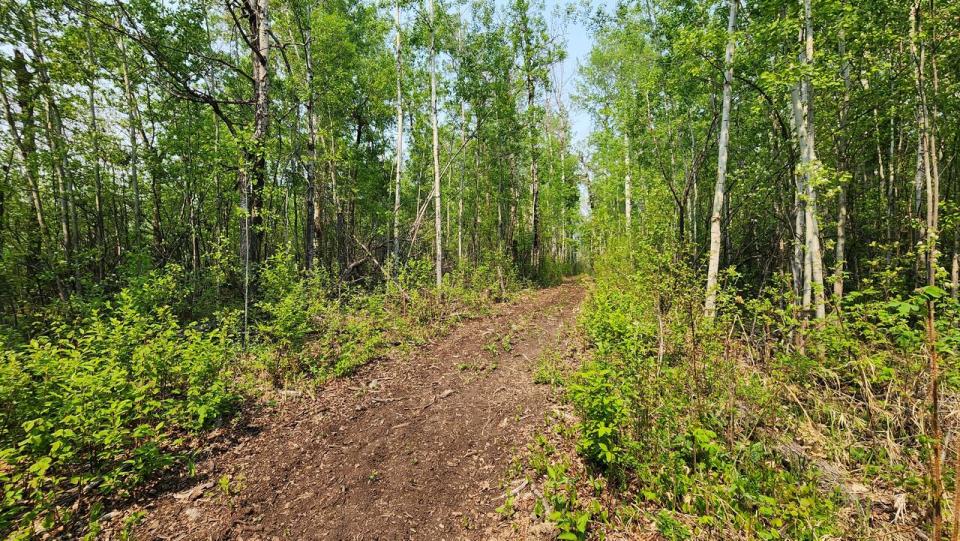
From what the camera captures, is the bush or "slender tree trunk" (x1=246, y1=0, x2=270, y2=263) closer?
the bush

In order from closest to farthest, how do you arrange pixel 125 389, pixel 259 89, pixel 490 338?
1. pixel 125 389
2. pixel 259 89
3. pixel 490 338

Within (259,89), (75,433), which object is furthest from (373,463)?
(259,89)

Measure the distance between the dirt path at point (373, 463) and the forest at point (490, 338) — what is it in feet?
0.12

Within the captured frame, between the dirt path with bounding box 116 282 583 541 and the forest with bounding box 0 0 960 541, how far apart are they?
0.04m

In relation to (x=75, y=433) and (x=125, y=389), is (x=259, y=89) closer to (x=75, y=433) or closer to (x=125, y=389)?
(x=125, y=389)

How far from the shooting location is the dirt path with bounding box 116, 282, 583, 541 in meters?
3.41

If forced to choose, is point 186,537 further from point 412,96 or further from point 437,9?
point 437,9

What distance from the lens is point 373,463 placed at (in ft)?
14.1

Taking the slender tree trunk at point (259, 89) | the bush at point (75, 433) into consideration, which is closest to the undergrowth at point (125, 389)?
the bush at point (75, 433)

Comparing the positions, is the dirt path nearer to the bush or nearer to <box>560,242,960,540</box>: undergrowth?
the bush

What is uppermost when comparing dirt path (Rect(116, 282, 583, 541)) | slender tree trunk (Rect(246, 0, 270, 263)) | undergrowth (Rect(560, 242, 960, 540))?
slender tree trunk (Rect(246, 0, 270, 263))

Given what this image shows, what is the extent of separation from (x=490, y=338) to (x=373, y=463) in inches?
201

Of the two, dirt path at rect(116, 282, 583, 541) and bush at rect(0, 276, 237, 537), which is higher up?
bush at rect(0, 276, 237, 537)

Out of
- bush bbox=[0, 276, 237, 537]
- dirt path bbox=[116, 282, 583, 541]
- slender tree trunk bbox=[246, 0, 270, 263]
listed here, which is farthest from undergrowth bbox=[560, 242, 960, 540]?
slender tree trunk bbox=[246, 0, 270, 263]
